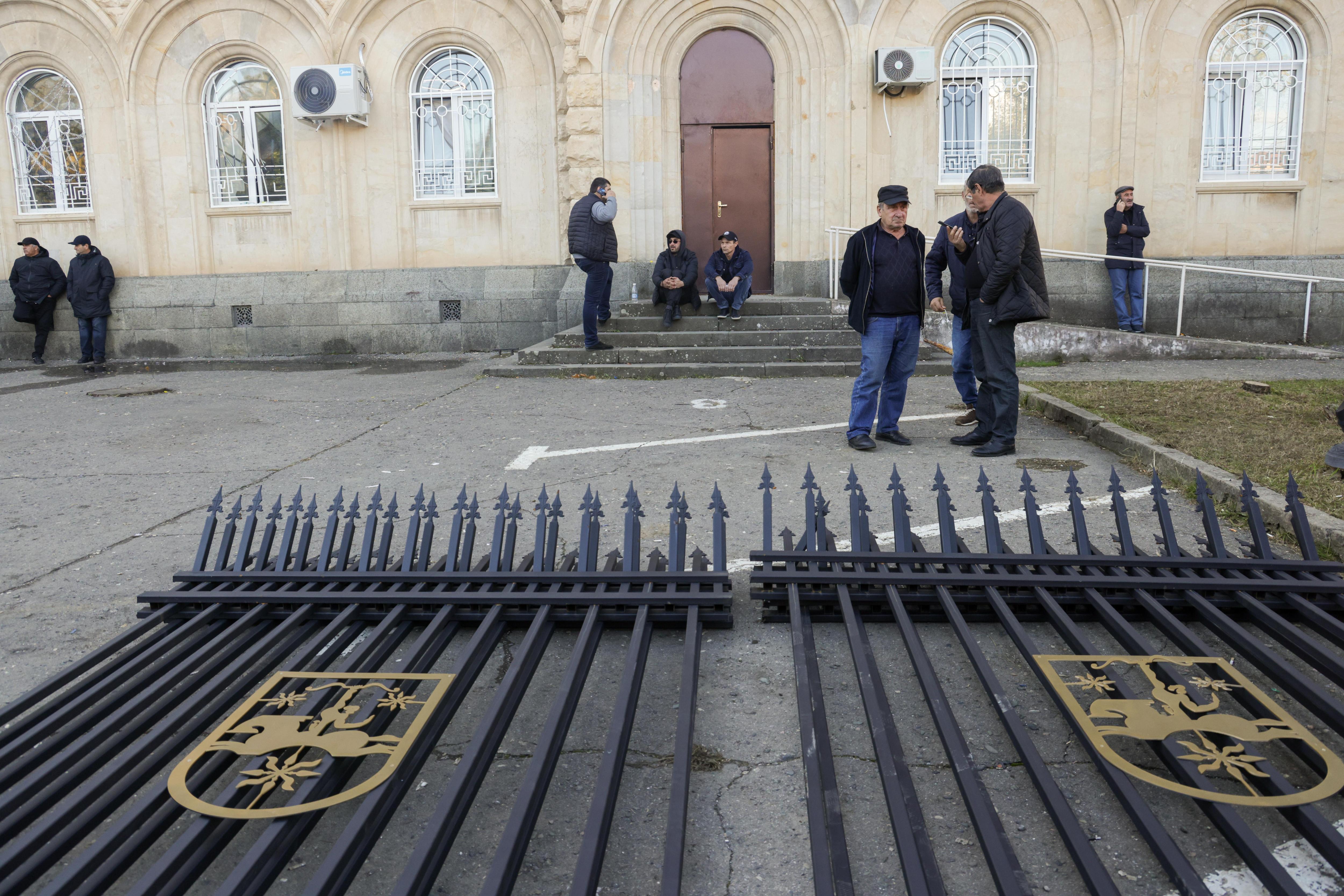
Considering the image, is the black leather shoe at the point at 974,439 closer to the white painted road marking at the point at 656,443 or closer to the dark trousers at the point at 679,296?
the white painted road marking at the point at 656,443

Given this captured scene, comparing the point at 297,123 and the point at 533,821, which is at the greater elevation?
the point at 297,123

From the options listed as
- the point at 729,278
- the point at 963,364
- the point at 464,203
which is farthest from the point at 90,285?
the point at 963,364

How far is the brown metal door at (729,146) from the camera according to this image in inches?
571

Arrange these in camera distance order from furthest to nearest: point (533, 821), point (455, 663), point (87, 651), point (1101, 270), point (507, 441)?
point (1101, 270)
point (507, 441)
point (87, 651)
point (455, 663)
point (533, 821)

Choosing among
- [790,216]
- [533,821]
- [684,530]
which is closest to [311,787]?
[533,821]

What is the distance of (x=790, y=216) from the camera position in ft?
47.5

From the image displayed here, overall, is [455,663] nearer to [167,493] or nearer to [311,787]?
[311,787]

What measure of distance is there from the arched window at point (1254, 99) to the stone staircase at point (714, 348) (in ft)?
20.9

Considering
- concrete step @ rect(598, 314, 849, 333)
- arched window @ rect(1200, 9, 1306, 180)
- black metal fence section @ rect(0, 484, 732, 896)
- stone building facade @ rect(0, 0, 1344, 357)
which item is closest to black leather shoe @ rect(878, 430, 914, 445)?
black metal fence section @ rect(0, 484, 732, 896)

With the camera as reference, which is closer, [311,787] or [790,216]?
[311,787]

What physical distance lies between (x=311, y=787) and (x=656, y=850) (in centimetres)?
79

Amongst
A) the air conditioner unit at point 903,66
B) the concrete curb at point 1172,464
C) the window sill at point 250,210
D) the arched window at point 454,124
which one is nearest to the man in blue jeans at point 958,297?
the concrete curb at point 1172,464

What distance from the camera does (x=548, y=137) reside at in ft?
49.3

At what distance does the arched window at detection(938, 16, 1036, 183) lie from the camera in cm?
1448
